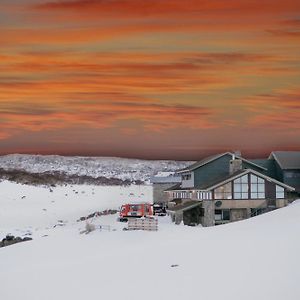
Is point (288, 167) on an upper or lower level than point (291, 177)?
upper

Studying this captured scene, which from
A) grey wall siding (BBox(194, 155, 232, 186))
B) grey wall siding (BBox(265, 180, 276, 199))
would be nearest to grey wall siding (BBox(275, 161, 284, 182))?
grey wall siding (BBox(194, 155, 232, 186))

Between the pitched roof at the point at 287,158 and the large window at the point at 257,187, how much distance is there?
768 cm

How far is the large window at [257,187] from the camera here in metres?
50.2

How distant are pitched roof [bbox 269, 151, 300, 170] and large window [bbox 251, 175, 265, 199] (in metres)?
7.68

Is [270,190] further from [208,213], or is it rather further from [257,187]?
[208,213]

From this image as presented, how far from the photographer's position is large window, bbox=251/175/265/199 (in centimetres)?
5022

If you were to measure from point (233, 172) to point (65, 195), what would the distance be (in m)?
41.9

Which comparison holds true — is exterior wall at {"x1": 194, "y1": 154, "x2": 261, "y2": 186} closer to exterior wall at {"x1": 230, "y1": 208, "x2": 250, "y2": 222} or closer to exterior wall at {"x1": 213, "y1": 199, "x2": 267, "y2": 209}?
exterior wall at {"x1": 213, "y1": 199, "x2": 267, "y2": 209}

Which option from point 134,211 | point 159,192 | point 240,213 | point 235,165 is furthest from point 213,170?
point 159,192

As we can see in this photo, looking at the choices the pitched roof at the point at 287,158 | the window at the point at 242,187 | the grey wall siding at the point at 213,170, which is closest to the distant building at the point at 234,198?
the window at the point at 242,187

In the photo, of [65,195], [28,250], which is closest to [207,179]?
[28,250]

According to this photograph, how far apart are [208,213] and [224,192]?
1.92 m

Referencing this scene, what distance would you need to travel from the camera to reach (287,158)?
194 feet

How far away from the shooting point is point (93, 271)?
88.5ft
